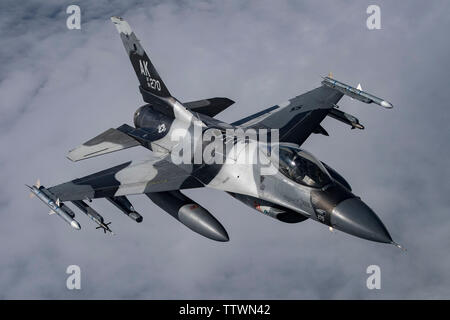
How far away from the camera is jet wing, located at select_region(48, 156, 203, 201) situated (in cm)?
2052

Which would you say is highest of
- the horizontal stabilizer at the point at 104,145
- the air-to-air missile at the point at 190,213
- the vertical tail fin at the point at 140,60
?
the vertical tail fin at the point at 140,60

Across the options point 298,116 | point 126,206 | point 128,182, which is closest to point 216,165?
point 128,182

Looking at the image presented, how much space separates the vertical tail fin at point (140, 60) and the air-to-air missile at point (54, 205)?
22.5 feet

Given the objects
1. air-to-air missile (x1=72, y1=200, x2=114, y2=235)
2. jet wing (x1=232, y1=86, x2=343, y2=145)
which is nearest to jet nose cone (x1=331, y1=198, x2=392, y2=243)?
jet wing (x1=232, y1=86, x2=343, y2=145)

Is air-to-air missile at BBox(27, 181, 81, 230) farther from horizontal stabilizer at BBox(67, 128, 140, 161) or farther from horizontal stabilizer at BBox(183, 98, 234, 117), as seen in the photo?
horizontal stabilizer at BBox(183, 98, 234, 117)

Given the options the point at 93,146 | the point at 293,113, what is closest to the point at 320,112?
the point at 293,113

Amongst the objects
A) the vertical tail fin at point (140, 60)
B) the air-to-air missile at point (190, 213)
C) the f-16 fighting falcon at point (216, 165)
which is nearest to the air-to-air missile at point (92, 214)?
the f-16 fighting falcon at point (216, 165)

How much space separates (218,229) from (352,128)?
10174 millimetres

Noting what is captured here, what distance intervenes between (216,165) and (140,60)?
21.4 feet

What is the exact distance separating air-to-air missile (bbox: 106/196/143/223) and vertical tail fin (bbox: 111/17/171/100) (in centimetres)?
551

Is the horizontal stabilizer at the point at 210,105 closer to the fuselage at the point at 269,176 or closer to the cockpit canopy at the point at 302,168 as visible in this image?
the fuselage at the point at 269,176

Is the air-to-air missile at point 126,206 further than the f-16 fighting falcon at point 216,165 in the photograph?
Yes

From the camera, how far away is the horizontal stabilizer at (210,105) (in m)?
25.6

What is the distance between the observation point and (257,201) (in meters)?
19.9
